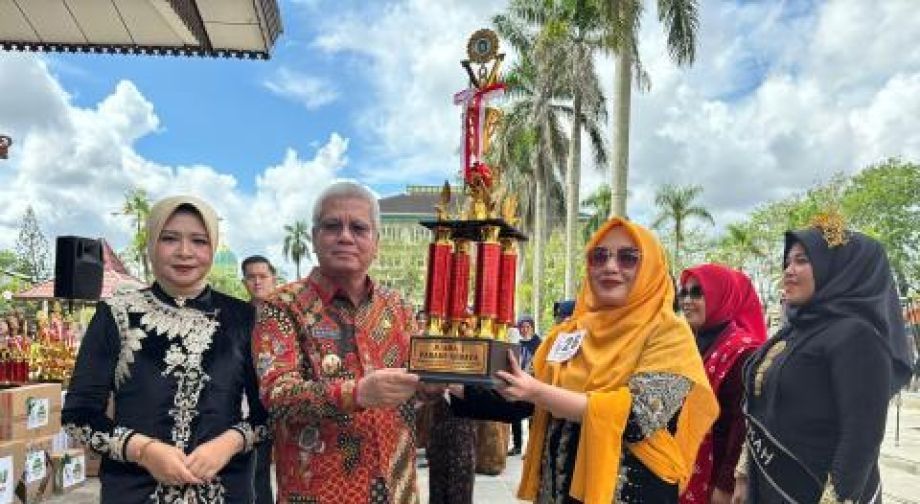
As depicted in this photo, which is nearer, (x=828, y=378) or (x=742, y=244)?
(x=828, y=378)

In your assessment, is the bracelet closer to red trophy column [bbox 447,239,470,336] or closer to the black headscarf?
red trophy column [bbox 447,239,470,336]

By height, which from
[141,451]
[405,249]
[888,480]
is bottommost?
[888,480]

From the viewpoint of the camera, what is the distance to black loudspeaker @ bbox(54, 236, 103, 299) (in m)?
9.12

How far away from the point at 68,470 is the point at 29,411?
1.71 meters

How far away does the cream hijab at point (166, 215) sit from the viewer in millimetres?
2453

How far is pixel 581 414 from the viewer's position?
8.18ft

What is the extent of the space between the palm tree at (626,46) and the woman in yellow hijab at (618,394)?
12593 mm

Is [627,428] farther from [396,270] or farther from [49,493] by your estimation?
[396,270]

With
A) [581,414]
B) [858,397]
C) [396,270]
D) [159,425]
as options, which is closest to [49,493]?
[159,425]

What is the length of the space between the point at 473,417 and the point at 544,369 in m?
0.36

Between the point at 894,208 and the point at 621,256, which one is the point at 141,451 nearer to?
the point at 621,256

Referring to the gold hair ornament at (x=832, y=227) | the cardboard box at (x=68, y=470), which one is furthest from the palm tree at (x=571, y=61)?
the gold hair ornament at (x=832, y=227)

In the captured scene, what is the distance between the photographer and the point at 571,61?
24422 mm

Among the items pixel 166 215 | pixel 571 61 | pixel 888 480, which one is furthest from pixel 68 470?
pixel 571 61
